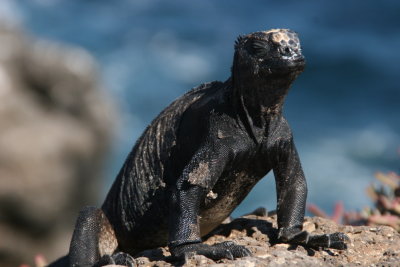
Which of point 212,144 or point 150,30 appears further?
point 150,30

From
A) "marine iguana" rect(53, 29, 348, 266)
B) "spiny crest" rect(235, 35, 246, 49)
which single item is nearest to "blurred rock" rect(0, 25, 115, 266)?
"marine iguana" rect(53, 29, 348, 266)

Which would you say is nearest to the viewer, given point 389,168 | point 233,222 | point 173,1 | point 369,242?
point 369,242

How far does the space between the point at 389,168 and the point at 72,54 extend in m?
7.27

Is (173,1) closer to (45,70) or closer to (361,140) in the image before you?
(361,140)

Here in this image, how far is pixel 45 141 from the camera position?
11688 mm

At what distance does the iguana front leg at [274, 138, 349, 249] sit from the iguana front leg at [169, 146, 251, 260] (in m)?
0.47

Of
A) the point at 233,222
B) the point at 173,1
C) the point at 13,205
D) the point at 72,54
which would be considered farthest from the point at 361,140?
the point at 233,222

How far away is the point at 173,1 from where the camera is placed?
26.9m

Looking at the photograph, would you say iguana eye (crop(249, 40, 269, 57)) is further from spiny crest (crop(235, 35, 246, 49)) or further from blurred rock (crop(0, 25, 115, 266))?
blurred rock (crop(0, 25, 115, 266))

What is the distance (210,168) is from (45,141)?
24.2 ft

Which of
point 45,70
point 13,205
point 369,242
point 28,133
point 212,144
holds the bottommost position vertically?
point 369,242

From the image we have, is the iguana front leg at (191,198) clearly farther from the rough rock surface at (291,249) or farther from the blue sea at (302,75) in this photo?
the blue sea at (302,75)

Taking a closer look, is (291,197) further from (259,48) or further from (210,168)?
(259,48)

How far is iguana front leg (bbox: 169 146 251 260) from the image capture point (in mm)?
4641
